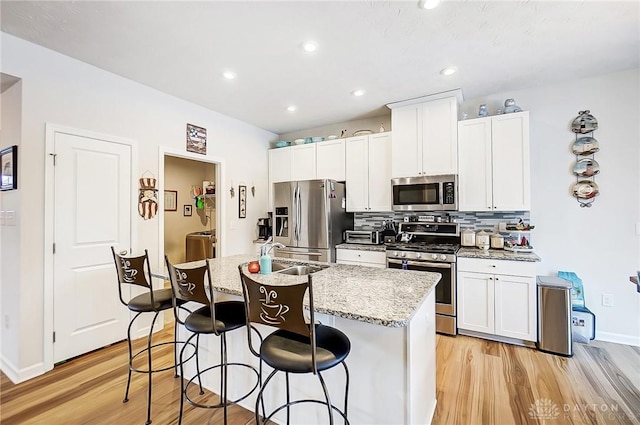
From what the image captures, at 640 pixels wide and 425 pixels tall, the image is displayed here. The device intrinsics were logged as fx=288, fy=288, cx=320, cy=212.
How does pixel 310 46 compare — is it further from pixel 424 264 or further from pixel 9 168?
pixel 9 168

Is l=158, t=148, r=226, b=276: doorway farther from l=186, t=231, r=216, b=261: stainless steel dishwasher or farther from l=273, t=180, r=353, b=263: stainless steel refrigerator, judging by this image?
l=273, t=180, r=353, b=263: stainless steel refrigerator

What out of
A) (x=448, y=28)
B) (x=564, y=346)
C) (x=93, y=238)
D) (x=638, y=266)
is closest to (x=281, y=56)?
(x=448, y=28)

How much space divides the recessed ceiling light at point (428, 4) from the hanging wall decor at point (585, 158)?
229 centimetres

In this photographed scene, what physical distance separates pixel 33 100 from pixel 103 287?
1.70m

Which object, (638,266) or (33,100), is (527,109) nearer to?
(638,266)

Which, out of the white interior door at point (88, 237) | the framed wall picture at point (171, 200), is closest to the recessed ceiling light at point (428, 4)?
the white interior door at point (88, 237)

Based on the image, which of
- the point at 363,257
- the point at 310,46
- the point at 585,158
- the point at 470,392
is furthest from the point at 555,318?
the point at 310,46

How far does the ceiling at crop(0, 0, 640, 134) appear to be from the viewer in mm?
1938

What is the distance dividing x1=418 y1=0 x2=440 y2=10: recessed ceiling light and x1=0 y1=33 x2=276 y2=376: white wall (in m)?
2.80

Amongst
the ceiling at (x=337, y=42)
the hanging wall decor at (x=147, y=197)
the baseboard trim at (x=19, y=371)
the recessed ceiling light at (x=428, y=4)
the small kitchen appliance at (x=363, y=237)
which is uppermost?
the ceiling at (x=337, y=42)

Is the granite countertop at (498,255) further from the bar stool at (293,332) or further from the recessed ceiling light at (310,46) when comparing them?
the recessed ceiling light at (310,46)

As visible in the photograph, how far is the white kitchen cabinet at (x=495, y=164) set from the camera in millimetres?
3020

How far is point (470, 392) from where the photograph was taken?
207 cm

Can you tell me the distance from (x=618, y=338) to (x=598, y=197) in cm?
140
